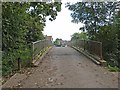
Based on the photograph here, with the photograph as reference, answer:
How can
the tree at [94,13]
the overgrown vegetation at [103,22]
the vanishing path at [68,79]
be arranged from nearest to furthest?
1. the vanishing path at [68,79]
2. the overgrown vegetation at [103,22]
3. the tree at [94,13]

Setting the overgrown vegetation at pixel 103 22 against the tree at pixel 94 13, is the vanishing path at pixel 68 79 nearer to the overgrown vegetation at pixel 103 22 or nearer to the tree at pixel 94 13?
the overgrown vegetation at pixel 103 22

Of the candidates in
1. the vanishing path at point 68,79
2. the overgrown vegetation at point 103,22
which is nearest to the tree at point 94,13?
the overgrown vegetation at point 103,22

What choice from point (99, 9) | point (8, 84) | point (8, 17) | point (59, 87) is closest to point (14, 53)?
point (8, 17)

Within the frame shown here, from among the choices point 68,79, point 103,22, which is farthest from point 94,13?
point 68,79

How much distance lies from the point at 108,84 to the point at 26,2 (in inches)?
281

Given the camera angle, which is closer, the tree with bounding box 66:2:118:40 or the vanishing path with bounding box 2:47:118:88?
the vanishing path with bounding box 2:47:118:88

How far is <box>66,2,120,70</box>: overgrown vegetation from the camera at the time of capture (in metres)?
16.0

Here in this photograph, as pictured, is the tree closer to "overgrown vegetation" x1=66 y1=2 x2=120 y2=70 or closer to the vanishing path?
"overgrown vegetation" x1=66 y1=2 x2=120 y2=70

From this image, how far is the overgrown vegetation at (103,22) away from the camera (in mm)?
16016

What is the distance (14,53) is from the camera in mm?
12180

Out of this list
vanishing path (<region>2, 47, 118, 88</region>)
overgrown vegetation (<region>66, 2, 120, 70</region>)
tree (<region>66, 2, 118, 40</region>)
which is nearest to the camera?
vanishing path (<region>2, 47, 118, 88</region>)

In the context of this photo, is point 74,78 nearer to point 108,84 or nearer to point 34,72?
point 108,84

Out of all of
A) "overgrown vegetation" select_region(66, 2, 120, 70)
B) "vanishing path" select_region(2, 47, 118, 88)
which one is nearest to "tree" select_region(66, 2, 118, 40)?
"overgrown vegetation" select_region(66, 2, 120, 70)

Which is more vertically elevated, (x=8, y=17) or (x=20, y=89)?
(x=8, y=17)
